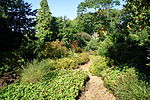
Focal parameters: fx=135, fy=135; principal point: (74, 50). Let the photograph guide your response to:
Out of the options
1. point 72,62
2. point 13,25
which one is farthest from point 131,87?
point 13,25

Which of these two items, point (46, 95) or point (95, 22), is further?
point (95, 22)

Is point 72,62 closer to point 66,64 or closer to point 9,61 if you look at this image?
point 66,64

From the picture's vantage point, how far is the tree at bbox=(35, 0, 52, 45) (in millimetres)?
26997

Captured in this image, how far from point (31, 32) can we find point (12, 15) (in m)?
2.84

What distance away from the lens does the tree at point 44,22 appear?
27.0 metres

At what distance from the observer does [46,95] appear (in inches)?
209

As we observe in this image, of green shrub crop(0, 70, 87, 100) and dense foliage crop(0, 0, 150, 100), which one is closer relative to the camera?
dense foliage crop(0, 0, 150, 100)

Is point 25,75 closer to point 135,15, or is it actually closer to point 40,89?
point 40,89

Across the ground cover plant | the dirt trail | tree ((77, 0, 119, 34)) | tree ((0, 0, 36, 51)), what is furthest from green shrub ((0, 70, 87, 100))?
tree ((77, 0, 119, 34))

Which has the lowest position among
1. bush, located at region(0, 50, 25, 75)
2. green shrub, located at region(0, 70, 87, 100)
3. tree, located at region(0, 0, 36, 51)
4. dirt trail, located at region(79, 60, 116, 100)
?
dirt trail, located at region(79, 60, 116, 100)

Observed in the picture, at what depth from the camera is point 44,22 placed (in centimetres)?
2736

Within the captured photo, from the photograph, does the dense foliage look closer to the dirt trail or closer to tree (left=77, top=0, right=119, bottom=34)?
the dirt trail

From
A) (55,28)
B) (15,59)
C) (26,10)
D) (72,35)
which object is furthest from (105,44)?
(55,28)

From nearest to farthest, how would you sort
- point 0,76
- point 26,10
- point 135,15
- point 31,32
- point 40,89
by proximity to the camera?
point 135,15
point 40,89
point 0,76
point 31,32
point 26,10
